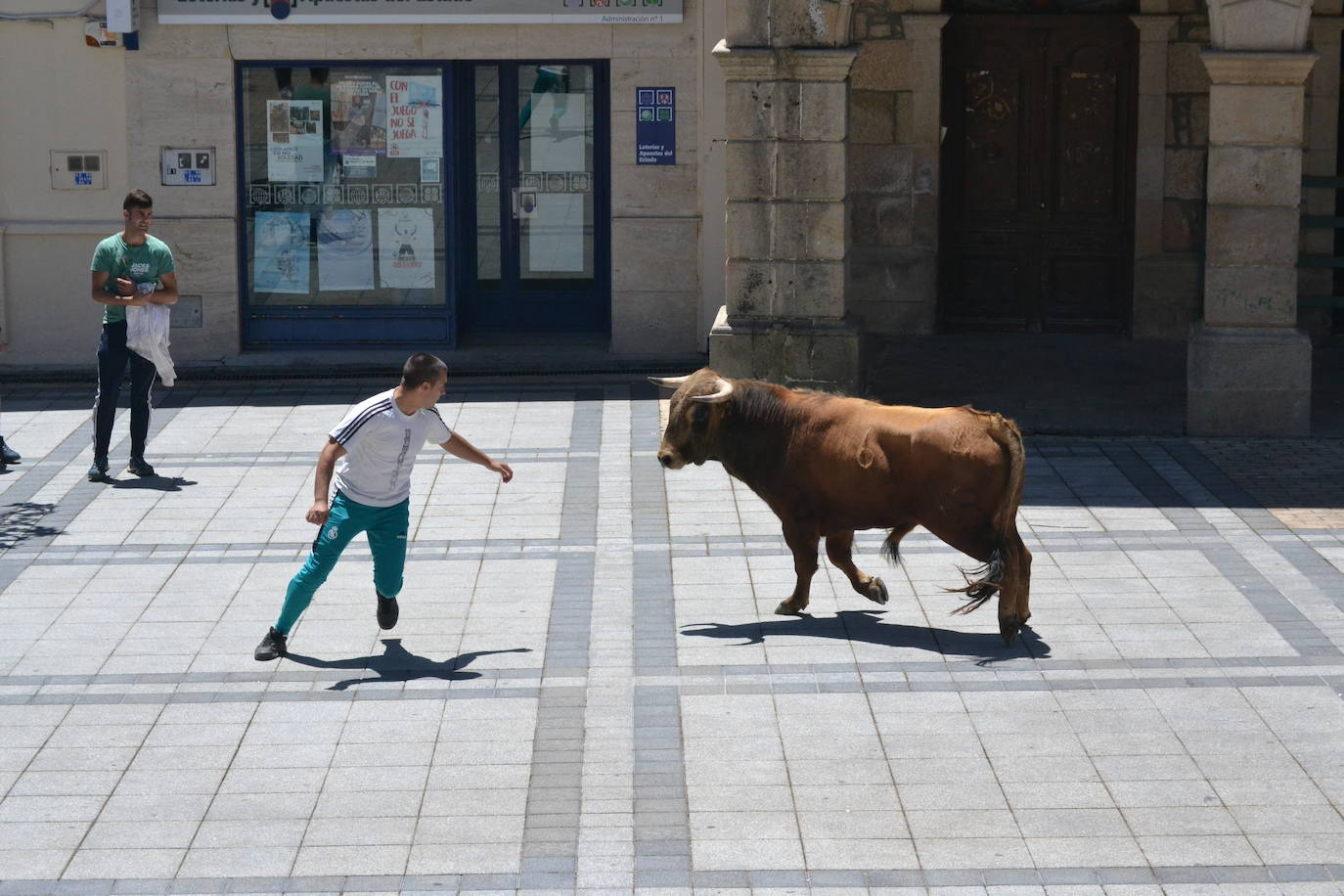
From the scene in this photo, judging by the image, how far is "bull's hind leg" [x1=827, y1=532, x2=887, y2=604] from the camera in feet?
31.8

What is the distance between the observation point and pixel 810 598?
10008 millimetres

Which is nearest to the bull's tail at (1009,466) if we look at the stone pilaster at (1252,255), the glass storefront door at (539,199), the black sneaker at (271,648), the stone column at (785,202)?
the black sneaker at (271,648)

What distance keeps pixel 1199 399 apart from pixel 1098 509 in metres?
2.25

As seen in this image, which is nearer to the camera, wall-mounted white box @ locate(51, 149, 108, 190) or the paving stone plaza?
the paving stone plaza

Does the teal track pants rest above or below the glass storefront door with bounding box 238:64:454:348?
below

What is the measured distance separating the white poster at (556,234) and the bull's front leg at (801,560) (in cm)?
819

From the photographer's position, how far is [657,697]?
8445 millimetres

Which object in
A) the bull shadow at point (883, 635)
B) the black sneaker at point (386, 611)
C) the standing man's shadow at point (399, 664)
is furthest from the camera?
the black sneaker at point (386, 611)

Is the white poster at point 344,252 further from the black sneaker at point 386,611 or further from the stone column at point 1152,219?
the black sneaker at point 386,611

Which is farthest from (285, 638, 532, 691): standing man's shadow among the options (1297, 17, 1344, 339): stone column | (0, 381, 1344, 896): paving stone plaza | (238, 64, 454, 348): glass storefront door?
(1297, 17, 1344, 339): stone column

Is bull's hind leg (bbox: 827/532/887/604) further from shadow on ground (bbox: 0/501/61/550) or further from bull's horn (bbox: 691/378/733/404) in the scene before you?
shadow on ground (bbox: 0/501/61/550)

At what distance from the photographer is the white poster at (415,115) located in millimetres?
16734

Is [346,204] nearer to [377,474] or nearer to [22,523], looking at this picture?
[22,523]

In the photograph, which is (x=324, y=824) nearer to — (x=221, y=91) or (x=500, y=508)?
(x=500, y=508)
